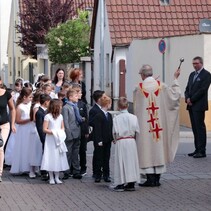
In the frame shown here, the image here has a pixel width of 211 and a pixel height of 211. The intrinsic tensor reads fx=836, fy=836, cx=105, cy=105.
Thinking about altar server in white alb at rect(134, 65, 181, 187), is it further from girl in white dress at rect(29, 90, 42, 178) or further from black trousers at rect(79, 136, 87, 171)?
girl in white dress at rect(29, 90, 42, 178)

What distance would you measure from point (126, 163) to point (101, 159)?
95 cm

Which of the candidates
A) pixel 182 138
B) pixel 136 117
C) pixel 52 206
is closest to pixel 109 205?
pixel 52 206

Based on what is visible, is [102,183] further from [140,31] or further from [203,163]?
[140,31]

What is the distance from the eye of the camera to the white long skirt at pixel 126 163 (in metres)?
12.4

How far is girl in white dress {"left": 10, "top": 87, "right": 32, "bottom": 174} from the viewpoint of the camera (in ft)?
47.2

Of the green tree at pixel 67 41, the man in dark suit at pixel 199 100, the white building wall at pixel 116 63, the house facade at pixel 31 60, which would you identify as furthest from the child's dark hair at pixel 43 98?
the house facade at pixel 31 60

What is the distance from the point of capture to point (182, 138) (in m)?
20.9

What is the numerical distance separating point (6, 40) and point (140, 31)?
40.9 m

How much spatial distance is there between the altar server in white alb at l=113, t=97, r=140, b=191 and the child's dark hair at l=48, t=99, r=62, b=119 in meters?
1.18

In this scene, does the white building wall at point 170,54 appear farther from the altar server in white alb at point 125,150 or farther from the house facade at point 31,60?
the house facade at point 31,60

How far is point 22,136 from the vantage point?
14.6 m

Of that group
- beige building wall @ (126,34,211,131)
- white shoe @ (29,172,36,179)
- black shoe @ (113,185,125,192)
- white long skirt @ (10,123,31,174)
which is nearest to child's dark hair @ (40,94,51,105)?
white long skirt @ (10,123,31,174)

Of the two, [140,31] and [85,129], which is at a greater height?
[140,31]

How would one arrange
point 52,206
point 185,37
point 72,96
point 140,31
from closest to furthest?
1. point 52,206
2. point 72,96
3. point 185,37
4. point 140,31
